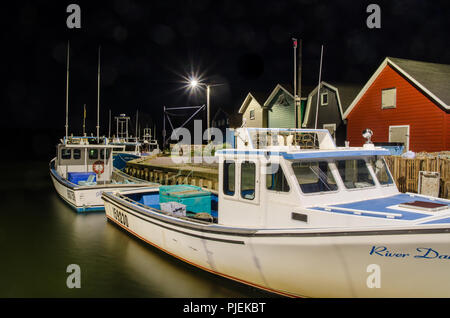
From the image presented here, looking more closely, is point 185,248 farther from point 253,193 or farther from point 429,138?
point 429,138

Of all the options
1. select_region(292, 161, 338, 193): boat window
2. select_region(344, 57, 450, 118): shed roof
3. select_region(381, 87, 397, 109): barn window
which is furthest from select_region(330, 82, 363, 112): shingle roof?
select_region(292, 161, 338, 193): boat window

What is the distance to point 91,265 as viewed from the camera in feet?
31.2

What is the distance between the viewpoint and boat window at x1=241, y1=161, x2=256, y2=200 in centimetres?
687

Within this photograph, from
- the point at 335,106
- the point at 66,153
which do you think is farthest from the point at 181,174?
the point at 335,106

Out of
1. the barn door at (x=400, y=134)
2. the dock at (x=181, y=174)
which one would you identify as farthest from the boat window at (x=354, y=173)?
the barn door at (x=400, y=134)

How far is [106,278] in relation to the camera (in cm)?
863

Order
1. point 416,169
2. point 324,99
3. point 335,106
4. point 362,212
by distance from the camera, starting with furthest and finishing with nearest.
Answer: point 324,99
point 335,106
point 416,169
point 362,212

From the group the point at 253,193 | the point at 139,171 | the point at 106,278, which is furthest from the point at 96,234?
the point at 139,171

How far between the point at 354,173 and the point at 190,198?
4825 millimetres

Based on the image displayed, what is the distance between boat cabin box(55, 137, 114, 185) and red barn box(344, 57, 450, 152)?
15.4 meters

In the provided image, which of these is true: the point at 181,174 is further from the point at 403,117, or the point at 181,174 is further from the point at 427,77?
the point at 427,77

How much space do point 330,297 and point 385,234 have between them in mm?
1524

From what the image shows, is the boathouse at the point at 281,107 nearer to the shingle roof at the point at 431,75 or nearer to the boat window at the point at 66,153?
the shingle roof at the point at 431,75

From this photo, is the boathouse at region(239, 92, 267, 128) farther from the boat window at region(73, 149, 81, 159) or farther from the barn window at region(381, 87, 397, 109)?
the boat window at region(73, 149, 81, 159)
